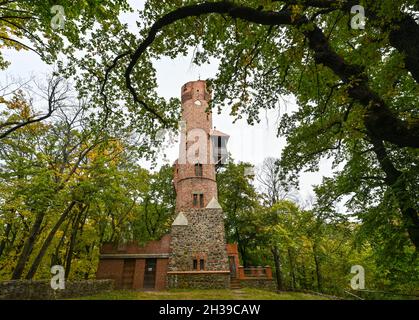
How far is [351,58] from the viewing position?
21.0 feet

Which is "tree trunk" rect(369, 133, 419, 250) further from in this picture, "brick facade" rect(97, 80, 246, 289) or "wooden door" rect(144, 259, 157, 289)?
"wooden door" rect(144, 259, 157, 289)

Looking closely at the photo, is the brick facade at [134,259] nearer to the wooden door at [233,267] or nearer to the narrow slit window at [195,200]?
the narrow slit window at [195,200]

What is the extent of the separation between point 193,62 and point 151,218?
22391 millimetres

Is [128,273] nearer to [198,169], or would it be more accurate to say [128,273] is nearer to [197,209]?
[197,209]

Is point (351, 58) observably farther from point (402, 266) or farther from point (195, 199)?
point (195, 199)

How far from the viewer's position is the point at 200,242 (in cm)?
1852

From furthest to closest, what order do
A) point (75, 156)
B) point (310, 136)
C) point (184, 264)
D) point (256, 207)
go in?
point (256, 207) → point (184, 264) → point (75, 156) → point (310, 136)

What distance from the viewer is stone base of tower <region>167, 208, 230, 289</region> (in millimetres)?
17078

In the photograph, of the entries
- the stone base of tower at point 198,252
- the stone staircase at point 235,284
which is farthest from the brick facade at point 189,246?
the stone staircase at point 235,284

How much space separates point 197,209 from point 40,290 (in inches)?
453

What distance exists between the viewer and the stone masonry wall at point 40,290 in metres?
8.43


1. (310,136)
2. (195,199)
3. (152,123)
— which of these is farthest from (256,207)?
(152,123)

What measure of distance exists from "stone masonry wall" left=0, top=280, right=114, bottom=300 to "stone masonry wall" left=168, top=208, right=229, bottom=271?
606 centimetres

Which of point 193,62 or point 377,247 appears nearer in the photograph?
point 193,62
